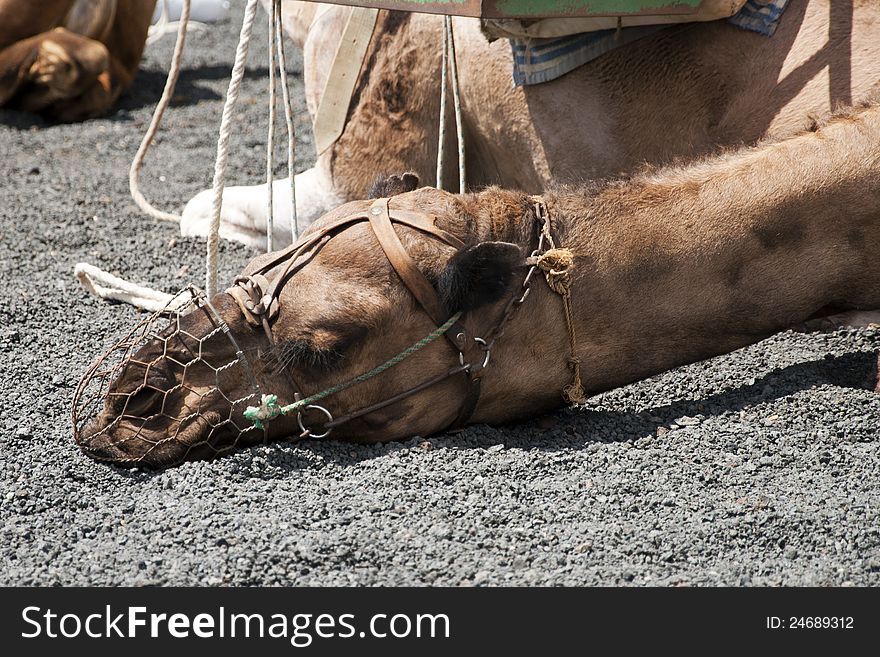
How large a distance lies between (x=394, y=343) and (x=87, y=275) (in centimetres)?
181

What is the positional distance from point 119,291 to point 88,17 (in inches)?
165

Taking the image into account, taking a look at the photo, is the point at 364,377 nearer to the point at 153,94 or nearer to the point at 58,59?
the point at 58,59

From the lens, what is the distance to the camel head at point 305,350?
2.63 m

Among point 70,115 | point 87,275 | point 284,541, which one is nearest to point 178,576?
point 284,541

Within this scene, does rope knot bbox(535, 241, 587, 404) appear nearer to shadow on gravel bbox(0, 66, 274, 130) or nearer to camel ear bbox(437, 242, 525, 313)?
camel ear bbox(437, 242, 525, 313)

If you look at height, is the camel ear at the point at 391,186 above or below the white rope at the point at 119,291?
above

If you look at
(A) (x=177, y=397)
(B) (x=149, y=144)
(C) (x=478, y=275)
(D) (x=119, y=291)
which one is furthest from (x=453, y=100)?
(A) (x=177, y=397)

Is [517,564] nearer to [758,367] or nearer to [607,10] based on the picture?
[758,367]

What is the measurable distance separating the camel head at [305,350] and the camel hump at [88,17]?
18.1 ft

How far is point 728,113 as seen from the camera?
11.2 ft

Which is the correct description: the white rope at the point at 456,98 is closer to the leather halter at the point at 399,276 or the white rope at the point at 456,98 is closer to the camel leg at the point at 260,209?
the camel leg at the point at 260,209

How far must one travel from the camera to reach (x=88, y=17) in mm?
7570

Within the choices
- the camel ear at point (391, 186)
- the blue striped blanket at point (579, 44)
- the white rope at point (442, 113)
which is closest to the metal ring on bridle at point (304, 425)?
the camel ear at point (391, 186)

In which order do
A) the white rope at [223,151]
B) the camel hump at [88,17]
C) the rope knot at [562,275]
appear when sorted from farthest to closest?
1. the camel hump at [88,17]
2. the white rope at [223,151]
3. the rope knot at [562,275]
